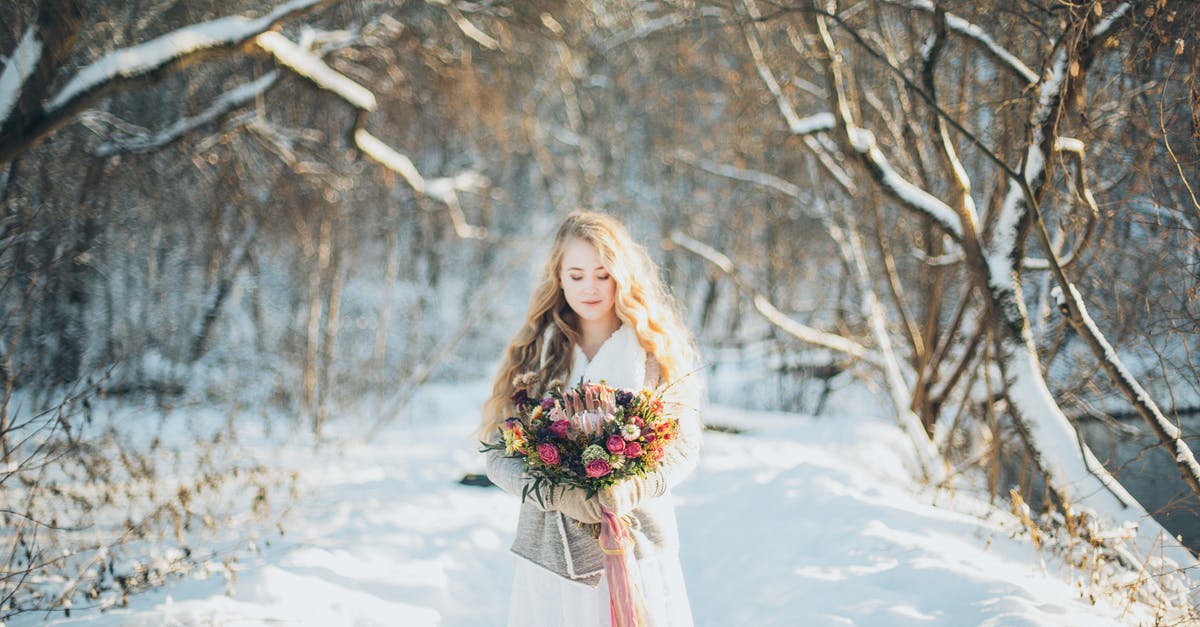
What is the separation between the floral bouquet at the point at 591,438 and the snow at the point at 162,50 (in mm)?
3566

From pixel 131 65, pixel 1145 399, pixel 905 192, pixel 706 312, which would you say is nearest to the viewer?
pixel 1145 399

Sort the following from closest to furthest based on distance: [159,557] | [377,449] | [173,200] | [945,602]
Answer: [945,602] → [159,557] → [377,449] → [173,200]

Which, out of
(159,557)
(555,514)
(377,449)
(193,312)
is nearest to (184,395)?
(193,312)

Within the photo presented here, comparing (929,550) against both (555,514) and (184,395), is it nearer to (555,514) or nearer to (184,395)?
(555,514)

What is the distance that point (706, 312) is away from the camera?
15375 mm

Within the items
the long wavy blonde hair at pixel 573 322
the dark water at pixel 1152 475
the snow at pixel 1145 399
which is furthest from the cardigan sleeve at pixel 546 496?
the dark water at pixel 1152 475

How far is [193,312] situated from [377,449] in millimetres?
6592

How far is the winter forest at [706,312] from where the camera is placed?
358 cm

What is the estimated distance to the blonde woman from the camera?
7.85 feet

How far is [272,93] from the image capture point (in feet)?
32.0

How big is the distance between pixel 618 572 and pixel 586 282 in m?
1.02

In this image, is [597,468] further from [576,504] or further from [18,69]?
[18,69]

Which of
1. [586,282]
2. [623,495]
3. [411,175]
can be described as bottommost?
[623,495]

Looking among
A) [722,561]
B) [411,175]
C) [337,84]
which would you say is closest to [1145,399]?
[722,561]
